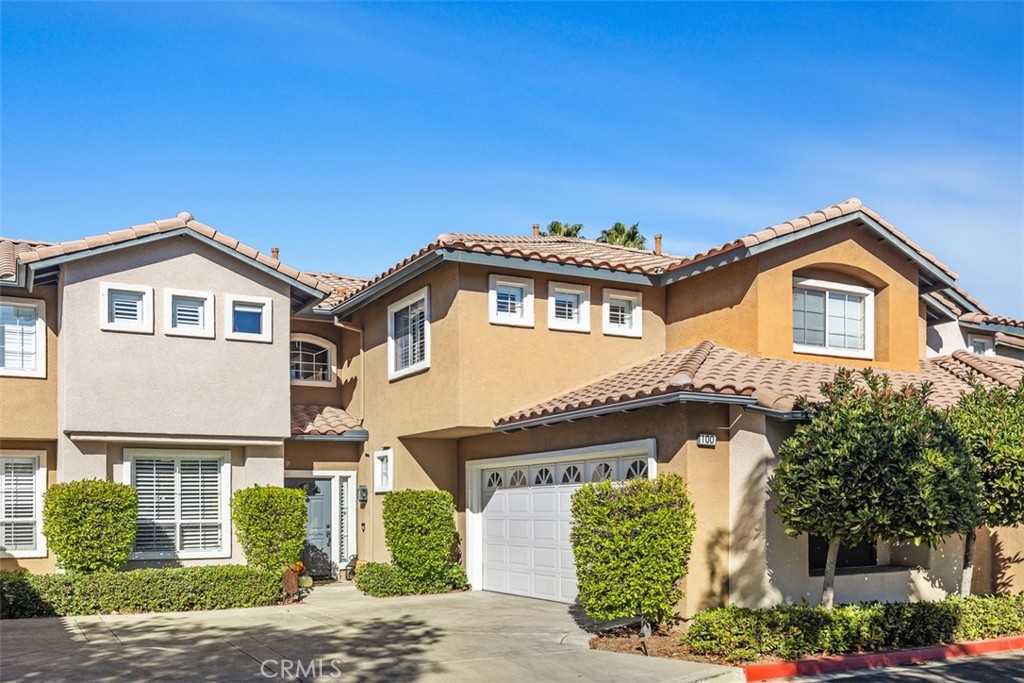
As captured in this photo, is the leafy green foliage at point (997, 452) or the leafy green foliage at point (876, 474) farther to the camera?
the leafy green foliage at point (997, 452)

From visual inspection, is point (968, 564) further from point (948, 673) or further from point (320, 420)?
point (320, 420)

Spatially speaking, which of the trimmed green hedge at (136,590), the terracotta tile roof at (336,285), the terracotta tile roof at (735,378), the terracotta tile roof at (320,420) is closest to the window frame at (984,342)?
the terracotta tile roof at (735,378)

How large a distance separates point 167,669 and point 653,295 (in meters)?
11.0

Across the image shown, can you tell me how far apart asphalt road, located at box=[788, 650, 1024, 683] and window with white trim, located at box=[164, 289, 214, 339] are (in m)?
11.7

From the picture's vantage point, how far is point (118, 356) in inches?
698

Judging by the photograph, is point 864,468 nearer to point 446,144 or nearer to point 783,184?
point 783,184

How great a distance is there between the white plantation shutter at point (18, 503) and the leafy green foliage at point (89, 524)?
1451 millimetres

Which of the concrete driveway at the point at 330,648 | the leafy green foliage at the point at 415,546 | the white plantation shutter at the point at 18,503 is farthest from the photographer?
the leafy green foliage at the point at 415,546

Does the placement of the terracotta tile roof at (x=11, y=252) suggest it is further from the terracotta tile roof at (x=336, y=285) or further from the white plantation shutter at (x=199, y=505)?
the terracotta tile roof at (x=336, y=285)

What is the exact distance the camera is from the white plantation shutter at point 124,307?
17891 mm

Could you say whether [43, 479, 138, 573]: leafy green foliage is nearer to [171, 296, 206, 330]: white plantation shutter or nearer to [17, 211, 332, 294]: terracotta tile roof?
[171, 296, 206, 330]: white plantation shutter

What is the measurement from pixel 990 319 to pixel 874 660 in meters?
12.4

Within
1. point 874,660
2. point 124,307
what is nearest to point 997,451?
point 874,660

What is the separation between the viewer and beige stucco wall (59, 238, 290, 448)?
1747 centimetres
